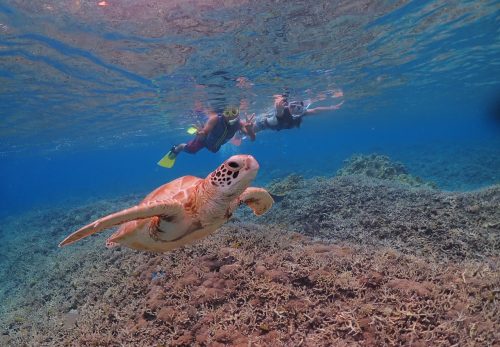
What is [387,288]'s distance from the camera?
3.81 m

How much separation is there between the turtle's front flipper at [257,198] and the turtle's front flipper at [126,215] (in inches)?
50.2

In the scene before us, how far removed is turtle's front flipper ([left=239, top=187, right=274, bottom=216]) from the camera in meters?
4.72

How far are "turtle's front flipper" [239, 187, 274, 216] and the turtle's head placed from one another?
1.16 m

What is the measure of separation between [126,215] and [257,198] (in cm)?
220

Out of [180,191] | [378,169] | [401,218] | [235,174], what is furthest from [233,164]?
[378,169]

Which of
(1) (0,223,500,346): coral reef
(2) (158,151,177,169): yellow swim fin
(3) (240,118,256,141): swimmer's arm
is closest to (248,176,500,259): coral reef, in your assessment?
(1) (0,223,500,346): coral reef

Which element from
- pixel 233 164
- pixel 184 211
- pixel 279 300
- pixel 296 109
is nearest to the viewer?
pixel 233 164

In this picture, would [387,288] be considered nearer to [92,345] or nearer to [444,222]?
[444,222]

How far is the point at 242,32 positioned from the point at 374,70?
12814mm

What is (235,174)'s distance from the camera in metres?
3.21

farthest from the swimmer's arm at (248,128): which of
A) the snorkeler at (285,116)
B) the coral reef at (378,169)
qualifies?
the coral reef at (378,169)

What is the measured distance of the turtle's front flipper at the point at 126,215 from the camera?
3.37 meters

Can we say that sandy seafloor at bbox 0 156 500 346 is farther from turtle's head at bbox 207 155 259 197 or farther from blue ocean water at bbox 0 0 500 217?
blue ocean water at bbox 0 0 500 217

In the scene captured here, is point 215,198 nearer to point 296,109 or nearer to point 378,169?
point 296,109
